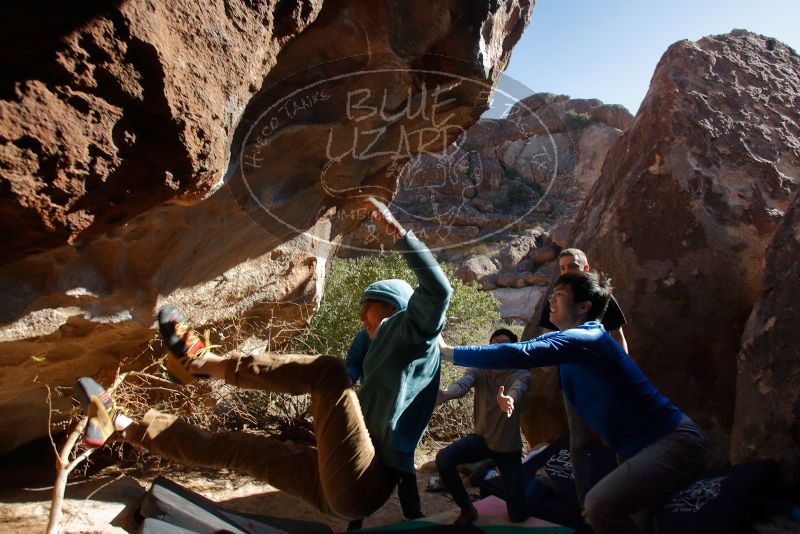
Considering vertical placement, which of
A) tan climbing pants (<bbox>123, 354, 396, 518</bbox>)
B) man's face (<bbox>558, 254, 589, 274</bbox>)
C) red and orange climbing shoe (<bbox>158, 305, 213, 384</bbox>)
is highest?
man's face (<bbox>558, 254, 589, 274</bbox>)

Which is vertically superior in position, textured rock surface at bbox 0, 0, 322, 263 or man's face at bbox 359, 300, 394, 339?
textured rock surface at bbox 0, 0, 322, 263

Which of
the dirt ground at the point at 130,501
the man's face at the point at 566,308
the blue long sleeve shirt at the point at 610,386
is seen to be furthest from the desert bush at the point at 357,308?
the blue long sleeve shirt at the point at 610,386

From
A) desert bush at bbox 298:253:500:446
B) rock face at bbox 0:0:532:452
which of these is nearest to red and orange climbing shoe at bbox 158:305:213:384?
rock face at bbox 0:0:532:452

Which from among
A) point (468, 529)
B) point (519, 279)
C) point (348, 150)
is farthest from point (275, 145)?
point (519, 279)

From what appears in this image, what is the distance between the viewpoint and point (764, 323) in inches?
150

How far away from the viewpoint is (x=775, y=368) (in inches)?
140

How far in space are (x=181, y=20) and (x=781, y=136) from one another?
17.9ft

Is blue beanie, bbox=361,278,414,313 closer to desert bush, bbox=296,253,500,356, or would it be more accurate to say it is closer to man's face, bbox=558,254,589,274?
man's face, bbox=558,254,589,274

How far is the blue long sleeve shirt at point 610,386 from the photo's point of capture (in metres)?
2.25

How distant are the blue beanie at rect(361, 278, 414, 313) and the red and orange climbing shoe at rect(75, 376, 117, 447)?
4.10 ft

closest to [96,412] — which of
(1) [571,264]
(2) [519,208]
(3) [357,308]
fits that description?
(1) [571,264]

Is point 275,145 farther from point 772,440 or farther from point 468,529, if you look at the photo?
point 772,440

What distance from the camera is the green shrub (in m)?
23.2

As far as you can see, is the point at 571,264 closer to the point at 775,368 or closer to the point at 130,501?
the point at 775,368
